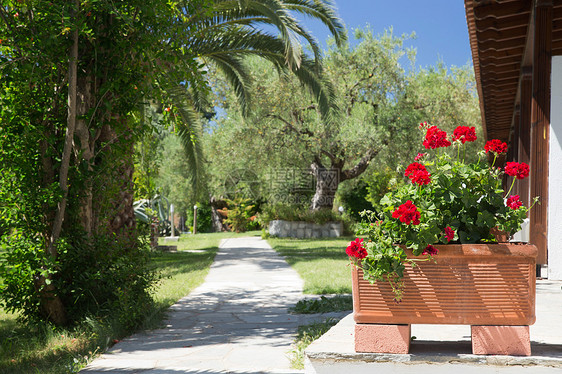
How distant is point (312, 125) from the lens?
1788cm

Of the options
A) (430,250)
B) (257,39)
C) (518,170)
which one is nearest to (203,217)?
(257,39)

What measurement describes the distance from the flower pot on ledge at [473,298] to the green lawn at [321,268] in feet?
10.2

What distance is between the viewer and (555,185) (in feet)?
18.2

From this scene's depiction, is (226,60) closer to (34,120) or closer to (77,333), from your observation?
(34,120)

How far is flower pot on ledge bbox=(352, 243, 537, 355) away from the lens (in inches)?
102

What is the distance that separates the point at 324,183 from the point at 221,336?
1560 cm

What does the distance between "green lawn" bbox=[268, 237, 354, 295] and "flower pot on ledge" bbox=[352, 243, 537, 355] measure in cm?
312

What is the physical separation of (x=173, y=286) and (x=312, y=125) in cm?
1087

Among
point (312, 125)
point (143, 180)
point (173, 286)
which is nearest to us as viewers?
point (143, 180)

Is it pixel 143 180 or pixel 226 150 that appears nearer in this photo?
pixel 143 180

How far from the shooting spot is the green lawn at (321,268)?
7312mm

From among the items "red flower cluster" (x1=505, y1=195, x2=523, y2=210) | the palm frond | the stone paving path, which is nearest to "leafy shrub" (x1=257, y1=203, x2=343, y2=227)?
the palm frond

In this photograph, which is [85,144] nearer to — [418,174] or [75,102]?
[75,102]

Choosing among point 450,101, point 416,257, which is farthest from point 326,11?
point 450,101
